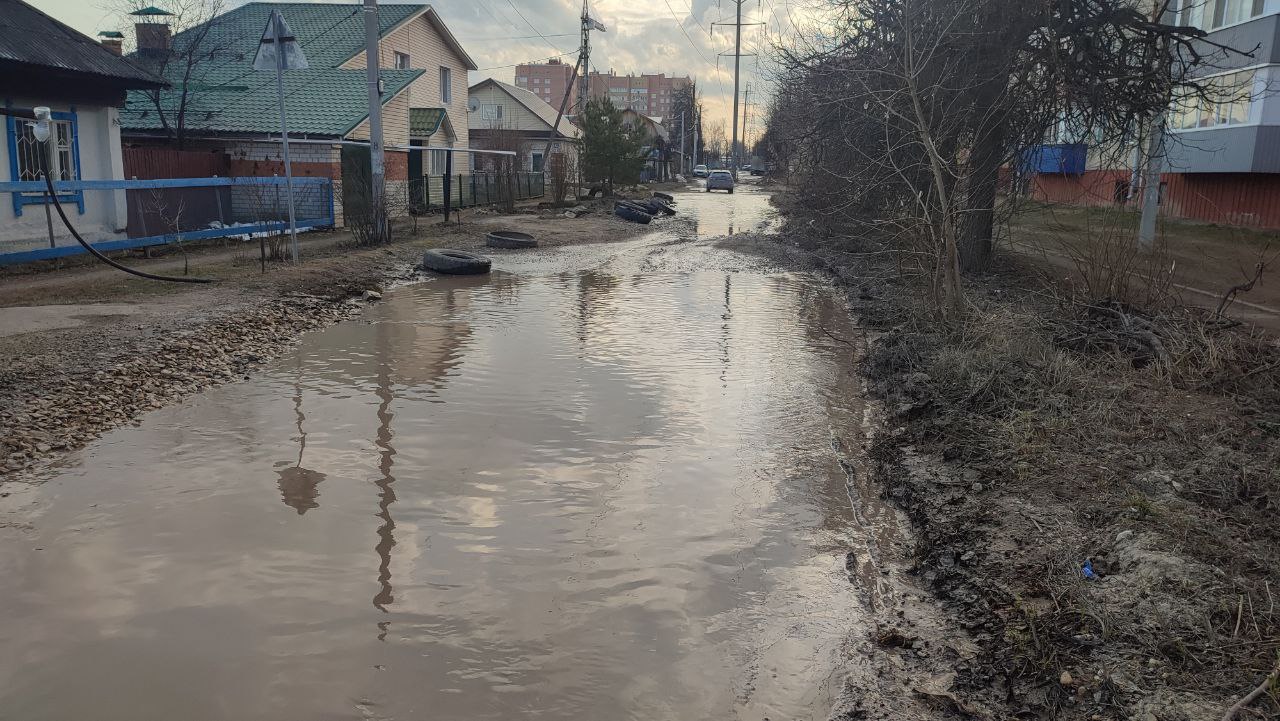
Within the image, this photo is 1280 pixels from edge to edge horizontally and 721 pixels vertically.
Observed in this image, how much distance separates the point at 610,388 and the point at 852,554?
388cm

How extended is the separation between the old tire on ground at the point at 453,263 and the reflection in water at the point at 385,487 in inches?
266

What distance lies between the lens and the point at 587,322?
487 inches

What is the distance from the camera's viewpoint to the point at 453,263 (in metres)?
16.4

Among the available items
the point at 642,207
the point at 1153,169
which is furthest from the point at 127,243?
the point at 642,207

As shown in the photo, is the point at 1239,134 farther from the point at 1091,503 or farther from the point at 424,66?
the point at 424,66

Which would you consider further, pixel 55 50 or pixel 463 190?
pixel 463 190

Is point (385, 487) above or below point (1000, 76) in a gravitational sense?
below

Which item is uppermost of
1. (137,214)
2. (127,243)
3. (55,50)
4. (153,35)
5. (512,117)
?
(512,117)

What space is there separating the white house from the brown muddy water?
8.67 metres

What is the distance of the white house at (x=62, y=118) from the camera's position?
48.0 ft

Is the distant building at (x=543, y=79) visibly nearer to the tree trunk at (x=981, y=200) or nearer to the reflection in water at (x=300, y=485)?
the tree trunk at (x=981, y=200)

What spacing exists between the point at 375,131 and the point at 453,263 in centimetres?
371

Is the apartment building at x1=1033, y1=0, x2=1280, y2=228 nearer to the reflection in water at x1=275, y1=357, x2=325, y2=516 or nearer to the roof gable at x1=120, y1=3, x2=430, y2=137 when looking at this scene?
the roof gable at x1=120, y1=3, x2=430, y2=137

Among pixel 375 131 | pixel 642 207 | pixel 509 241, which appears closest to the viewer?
pixel 375 131
